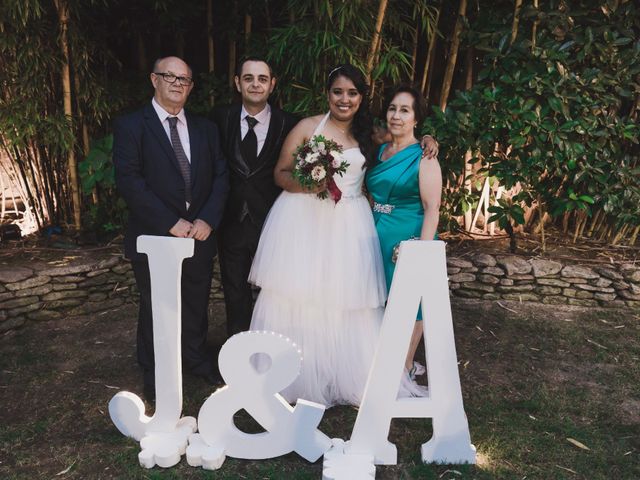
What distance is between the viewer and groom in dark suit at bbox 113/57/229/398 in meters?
2.43

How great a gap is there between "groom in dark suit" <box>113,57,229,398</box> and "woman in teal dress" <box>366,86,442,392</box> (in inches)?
30.9

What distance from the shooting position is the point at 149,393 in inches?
107

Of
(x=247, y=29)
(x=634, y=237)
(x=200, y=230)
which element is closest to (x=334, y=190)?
(x=200, y=230)

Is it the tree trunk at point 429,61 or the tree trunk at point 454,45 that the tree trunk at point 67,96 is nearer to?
the tree trunk at point 429,61

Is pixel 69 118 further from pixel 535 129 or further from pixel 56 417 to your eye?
pixel 535 129

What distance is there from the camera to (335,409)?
264 cm

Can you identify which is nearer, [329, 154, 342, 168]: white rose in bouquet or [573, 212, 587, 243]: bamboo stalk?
[329, 154, 342, 168]: white rose in bouquet

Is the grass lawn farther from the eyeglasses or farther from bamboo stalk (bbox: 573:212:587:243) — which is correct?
the eyeglasses

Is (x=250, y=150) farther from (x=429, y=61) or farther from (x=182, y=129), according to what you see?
(x=429, y=61)

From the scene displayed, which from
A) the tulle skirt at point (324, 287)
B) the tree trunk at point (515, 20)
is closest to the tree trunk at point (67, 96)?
the tulle skirt at point (324, 287)

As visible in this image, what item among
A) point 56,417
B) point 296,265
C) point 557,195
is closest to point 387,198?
point 296,265

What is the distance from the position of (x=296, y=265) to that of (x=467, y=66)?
114 inches

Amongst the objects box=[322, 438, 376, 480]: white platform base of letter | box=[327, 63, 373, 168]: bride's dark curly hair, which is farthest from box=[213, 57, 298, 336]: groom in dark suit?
box=[322, 438, 376, 480]: white platform base of letter

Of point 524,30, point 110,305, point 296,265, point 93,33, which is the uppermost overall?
point 524,30
